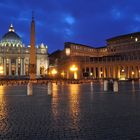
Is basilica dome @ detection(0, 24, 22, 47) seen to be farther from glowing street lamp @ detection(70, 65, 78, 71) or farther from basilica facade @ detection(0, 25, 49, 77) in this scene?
glowing street lamp @ detection(70, 65, 78, 71)

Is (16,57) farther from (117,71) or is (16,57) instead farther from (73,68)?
(117,71)

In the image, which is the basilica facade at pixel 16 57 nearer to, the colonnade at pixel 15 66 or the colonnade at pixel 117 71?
the colonnade at pixel 15 66

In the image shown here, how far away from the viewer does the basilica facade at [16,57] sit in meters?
156

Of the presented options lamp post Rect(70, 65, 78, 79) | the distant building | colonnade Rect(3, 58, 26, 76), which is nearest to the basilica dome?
colonnade Rect(3, 58, 26, 76)

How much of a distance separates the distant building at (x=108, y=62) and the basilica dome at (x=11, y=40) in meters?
35.6

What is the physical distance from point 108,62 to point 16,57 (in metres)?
63.5

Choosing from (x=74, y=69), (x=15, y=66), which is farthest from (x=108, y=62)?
(x=15, y=66)

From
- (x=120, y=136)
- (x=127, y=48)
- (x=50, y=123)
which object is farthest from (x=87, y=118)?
(x=127, y=48)

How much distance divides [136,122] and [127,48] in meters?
122

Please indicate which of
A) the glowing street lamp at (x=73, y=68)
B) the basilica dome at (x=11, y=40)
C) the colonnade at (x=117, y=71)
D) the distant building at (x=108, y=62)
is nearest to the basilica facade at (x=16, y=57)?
the basilica dome at (x=11, y=40)

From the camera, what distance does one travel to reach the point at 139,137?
733cm

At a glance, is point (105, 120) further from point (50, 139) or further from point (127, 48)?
point (127, 48)

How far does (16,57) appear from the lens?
160000mm

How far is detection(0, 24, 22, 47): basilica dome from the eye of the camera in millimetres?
159500
